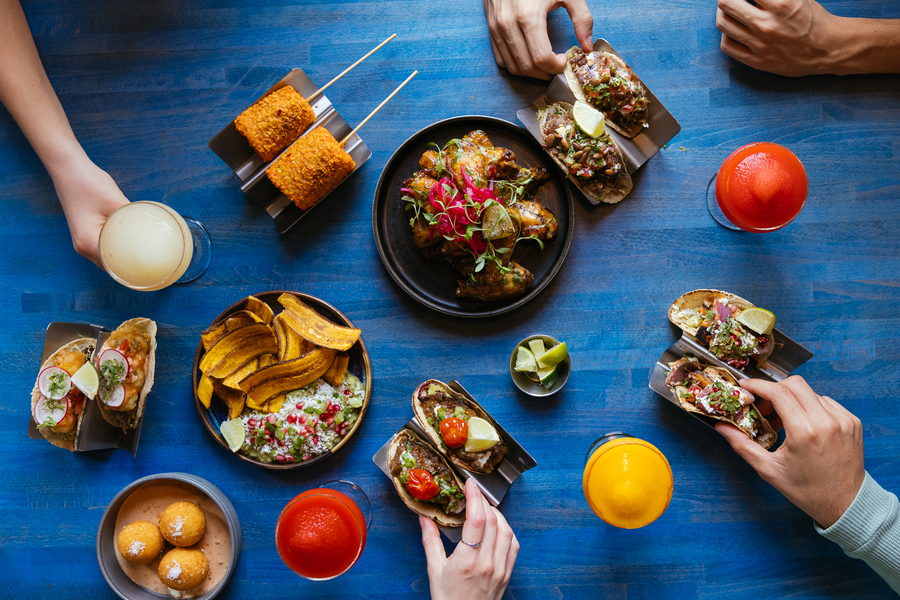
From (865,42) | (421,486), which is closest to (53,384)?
(421,486)

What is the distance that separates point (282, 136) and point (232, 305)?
102 cm

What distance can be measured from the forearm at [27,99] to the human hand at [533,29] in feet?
8.46

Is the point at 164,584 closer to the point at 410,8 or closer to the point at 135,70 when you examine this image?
the point at 135,70

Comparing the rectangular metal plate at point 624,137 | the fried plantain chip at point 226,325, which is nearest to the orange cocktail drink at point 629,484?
the rectangular metal plate at point 624,137

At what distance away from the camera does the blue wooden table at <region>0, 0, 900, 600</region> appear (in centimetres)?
297

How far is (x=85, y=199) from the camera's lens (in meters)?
2.76

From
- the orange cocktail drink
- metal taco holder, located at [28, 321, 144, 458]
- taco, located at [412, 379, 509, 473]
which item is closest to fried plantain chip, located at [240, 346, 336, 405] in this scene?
taco, located at [412, 379, 509, 473]

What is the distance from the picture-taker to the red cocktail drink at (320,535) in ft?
8.03

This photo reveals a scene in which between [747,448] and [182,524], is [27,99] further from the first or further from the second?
[747,448]

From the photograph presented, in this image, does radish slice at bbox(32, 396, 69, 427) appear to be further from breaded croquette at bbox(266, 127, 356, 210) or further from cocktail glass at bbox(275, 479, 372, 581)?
breaded croquette at bbox(266, 127, 356, 210)

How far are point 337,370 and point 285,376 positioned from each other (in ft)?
0.96

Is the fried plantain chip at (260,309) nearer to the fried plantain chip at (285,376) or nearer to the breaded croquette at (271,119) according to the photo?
the fried plantain chip at (285,376)

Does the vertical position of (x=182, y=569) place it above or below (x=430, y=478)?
below

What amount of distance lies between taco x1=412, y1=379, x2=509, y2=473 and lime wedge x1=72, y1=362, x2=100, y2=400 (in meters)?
1.80
